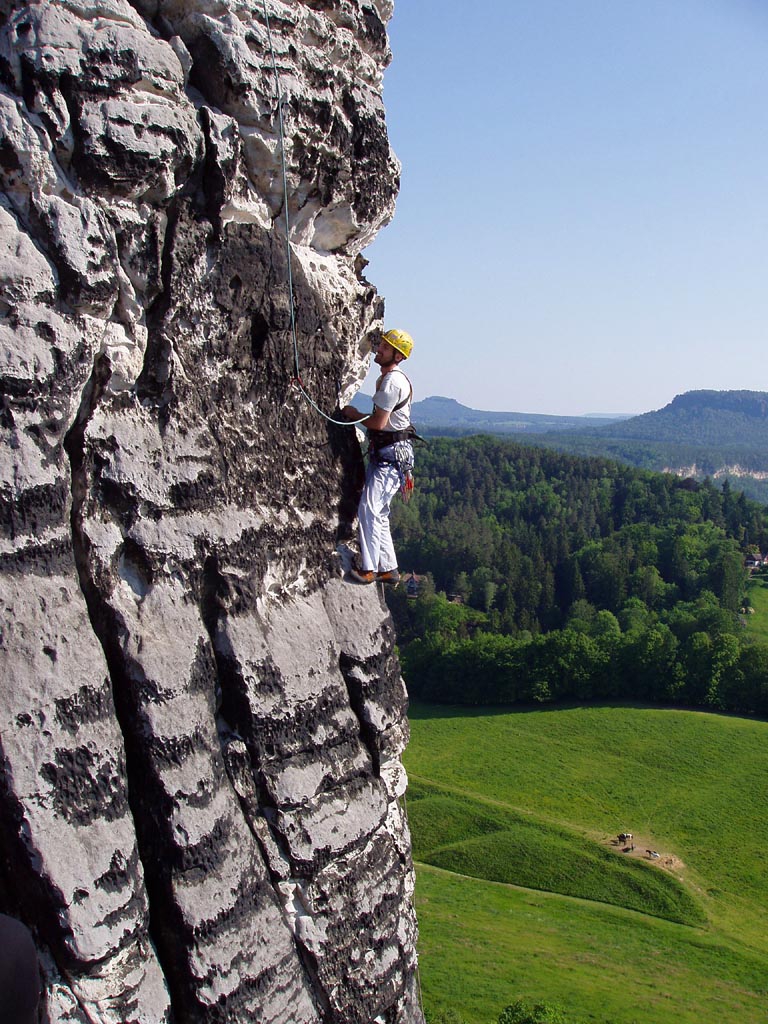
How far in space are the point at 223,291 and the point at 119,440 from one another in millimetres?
1686

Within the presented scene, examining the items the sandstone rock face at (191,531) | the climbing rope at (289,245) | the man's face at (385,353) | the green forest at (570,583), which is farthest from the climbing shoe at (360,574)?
the green forest at (570,583)

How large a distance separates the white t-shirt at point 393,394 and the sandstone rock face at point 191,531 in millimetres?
543

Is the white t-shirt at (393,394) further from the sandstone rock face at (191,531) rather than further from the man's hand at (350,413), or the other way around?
the sandstone rock face at (191,531)

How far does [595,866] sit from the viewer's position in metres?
42.4

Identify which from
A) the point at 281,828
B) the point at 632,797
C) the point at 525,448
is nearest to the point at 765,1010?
the point at 632,797

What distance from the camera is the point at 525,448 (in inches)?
7584

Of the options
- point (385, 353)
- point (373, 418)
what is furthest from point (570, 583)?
point (373, 418)

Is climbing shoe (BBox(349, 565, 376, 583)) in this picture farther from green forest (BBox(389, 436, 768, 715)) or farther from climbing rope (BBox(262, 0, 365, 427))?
green forest (BBox(389, 436, 768, 715))

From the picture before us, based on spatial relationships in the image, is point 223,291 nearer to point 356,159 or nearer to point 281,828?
point 356,159

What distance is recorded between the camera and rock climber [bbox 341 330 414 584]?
9320 millimetres

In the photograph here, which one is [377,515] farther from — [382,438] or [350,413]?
[350,413]

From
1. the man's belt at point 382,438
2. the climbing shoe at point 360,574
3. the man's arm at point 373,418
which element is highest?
the man's arm at point 373,418

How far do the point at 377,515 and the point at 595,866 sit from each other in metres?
38.3

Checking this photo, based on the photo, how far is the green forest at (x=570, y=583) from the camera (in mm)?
75562
